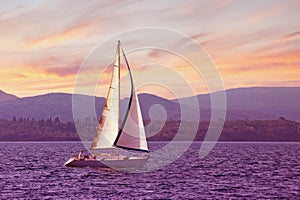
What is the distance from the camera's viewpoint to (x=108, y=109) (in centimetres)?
8244

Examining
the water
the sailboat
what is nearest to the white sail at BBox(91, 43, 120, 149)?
the sailboat

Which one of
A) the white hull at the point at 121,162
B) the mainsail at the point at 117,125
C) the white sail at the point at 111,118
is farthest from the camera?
the white sail at the point at 111,118

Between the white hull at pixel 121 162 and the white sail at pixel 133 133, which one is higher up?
the white sail at pixel 133 133

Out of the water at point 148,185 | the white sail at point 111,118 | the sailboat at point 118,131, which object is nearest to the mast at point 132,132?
the sailboat at point 118,131

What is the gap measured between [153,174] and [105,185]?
19.7m

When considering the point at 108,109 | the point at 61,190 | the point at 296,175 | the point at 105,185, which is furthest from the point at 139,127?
the point at 296,175

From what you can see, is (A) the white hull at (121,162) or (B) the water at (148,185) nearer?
(B) the water at (148,185)

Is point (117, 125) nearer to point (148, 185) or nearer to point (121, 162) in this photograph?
point (121, 162)

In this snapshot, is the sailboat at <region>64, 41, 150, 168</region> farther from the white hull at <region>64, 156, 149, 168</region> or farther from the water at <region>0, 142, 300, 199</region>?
the water at <region>0, 142, 300, 199</region>

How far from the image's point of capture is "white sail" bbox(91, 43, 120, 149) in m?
81.1

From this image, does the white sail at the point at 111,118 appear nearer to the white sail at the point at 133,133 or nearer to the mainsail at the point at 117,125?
the mainsail at the point at 117,125

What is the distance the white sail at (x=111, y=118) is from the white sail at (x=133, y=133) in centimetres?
266

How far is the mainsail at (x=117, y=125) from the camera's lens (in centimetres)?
7900

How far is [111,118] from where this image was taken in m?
82.2
